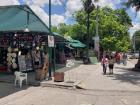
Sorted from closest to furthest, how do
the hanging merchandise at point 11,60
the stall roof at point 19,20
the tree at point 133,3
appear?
the stall roof at point 19,20 → the hanging merchandise at point 11,60 → the tree at point 133,3

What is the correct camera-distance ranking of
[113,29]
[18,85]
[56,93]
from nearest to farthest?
[56,93], [18,85], [113,29]

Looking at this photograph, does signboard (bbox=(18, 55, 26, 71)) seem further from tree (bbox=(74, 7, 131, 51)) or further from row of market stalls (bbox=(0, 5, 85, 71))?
tree (bbox=(74, 7, 131, 51))

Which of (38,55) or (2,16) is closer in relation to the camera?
(2,16)

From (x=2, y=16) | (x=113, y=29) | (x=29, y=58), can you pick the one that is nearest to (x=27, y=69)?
(x=29, y=58)

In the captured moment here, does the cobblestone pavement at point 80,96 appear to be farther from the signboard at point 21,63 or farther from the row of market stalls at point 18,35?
the signboard at point 21,63

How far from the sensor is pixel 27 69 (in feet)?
96.5

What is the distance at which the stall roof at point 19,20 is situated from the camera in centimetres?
2527

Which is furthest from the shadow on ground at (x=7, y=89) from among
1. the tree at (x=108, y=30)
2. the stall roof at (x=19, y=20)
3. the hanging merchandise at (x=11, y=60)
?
the tree at (x=108, y=30)

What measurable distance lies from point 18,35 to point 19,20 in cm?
347

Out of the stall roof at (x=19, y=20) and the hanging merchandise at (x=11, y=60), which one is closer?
the stall roof at (x=19, y=20)

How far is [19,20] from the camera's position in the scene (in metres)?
26.4

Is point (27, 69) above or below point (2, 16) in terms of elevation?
below

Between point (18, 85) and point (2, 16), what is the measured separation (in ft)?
26.4

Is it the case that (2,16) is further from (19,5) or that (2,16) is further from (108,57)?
(108,57)
